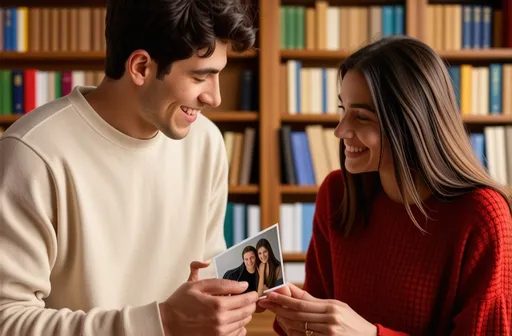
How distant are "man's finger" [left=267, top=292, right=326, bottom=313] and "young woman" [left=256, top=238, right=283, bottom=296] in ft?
0.14

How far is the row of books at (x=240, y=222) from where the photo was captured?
3859 mm

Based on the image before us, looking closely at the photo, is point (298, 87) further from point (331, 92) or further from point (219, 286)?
point (219, 286)

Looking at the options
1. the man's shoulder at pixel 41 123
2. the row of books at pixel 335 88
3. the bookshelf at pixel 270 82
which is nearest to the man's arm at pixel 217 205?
the man's shoulder at pixel 41 123

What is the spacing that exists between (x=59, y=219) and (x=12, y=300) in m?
0.18

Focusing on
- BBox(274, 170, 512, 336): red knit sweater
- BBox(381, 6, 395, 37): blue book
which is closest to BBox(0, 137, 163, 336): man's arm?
BBox(274, 170, 512, 336): red knit sweater

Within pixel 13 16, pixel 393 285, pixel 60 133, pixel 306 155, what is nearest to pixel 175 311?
pixel 60 133

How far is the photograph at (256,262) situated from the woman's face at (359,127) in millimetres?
327

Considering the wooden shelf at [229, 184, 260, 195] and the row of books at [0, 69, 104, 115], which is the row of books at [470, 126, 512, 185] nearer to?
the wooden shelf at [229, 184, 260, 195]

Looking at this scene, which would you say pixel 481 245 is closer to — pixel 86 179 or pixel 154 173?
pixel 154 173

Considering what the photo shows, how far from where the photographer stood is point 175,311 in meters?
1.33

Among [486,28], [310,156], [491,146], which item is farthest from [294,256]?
[486,28]

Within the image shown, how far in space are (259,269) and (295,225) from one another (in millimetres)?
2407

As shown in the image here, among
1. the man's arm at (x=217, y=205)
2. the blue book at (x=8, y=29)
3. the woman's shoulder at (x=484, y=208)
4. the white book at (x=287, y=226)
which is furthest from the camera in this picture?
the white book at (x=287, y=226)

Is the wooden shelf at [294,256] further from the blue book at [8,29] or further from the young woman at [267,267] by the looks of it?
the young woman at [267,267]
